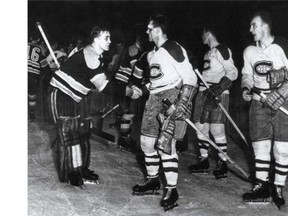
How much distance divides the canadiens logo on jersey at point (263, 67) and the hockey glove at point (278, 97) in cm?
22

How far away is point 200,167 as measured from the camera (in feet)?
17.1

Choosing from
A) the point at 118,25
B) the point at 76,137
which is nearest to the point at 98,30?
the point at 76,137

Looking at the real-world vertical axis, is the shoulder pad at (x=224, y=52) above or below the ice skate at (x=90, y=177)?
above

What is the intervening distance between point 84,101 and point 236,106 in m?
5.83

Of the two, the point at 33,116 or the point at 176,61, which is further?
the point at 33,116

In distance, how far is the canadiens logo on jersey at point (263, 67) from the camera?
401 cm

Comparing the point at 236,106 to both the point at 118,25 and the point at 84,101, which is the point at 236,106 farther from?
the point at 84,101

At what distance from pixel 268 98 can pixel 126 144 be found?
2737mm

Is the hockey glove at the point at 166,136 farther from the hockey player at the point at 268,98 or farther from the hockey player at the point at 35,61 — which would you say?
the hockey player at the point at 35,61

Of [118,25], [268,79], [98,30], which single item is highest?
[118,25]

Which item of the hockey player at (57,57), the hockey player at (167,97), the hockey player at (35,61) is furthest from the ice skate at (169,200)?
the hockey player at (35,61)

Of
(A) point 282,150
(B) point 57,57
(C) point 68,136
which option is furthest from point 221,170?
(B) point 57,57

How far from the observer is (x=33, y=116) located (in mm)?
7633
